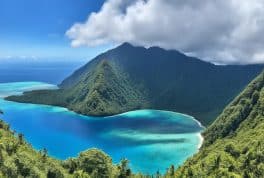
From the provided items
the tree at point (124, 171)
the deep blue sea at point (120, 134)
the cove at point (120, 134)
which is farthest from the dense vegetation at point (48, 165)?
the deep blue sea at point (120, 134)

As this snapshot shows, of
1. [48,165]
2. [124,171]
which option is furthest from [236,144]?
[48,165]

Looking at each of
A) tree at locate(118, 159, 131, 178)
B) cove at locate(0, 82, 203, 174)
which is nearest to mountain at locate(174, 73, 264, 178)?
tree at locate(118, 159, 131, 178)

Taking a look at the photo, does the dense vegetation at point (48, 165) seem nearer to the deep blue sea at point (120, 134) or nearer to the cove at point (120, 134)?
the cove at point (120, 134)

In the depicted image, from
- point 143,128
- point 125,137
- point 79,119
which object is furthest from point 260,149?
point 79,119

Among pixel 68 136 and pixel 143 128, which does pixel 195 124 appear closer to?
pixel 143 128

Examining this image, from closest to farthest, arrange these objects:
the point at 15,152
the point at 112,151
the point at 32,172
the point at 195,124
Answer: the point at 32,172 → the point at 15,152 → the point at 112,151 → the point at 195,124

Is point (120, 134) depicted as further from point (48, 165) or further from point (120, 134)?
point (48, 165)

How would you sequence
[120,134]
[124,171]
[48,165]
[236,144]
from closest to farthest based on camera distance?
[48,165], [124,171], [236,144], [120,134]
